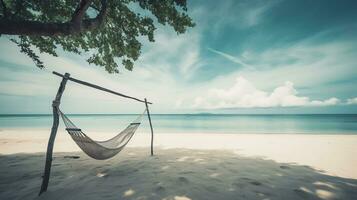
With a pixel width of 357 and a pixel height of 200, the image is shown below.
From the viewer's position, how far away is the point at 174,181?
412 cm

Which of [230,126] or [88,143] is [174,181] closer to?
[88,143]

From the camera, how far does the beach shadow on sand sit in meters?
3.41

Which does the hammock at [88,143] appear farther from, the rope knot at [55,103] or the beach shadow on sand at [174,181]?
the beach shadow on sand at [174,181]

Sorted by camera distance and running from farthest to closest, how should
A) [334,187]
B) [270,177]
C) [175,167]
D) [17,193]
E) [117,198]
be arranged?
[175,167] → [270,177] → [334,187] → [17,193] → [117,198]

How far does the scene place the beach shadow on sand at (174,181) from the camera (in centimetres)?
341

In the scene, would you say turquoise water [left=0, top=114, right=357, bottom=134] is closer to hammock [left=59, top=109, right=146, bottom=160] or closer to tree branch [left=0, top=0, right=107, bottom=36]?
hammock [left=59, top=109, right=146, bottom=160]

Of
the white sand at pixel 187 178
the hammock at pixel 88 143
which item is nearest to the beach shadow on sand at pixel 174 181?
the white sand at pixel 187 178

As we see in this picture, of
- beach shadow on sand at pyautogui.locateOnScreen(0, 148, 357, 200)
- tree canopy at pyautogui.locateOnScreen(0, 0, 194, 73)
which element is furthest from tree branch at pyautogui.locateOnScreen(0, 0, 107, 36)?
beach shadow on sand at pyautogui.locateOnScreen(0, 148, 357, 200)

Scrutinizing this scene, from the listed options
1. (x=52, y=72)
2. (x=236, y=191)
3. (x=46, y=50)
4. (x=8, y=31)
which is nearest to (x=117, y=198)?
(x=236, y=191)

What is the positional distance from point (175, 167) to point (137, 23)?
468 cm

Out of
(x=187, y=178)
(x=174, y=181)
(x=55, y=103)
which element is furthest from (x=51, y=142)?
(x=187, y=178)

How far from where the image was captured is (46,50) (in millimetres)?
6773

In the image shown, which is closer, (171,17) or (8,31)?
(8,31)

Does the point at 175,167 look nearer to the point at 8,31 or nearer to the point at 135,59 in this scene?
the point at 135,59
